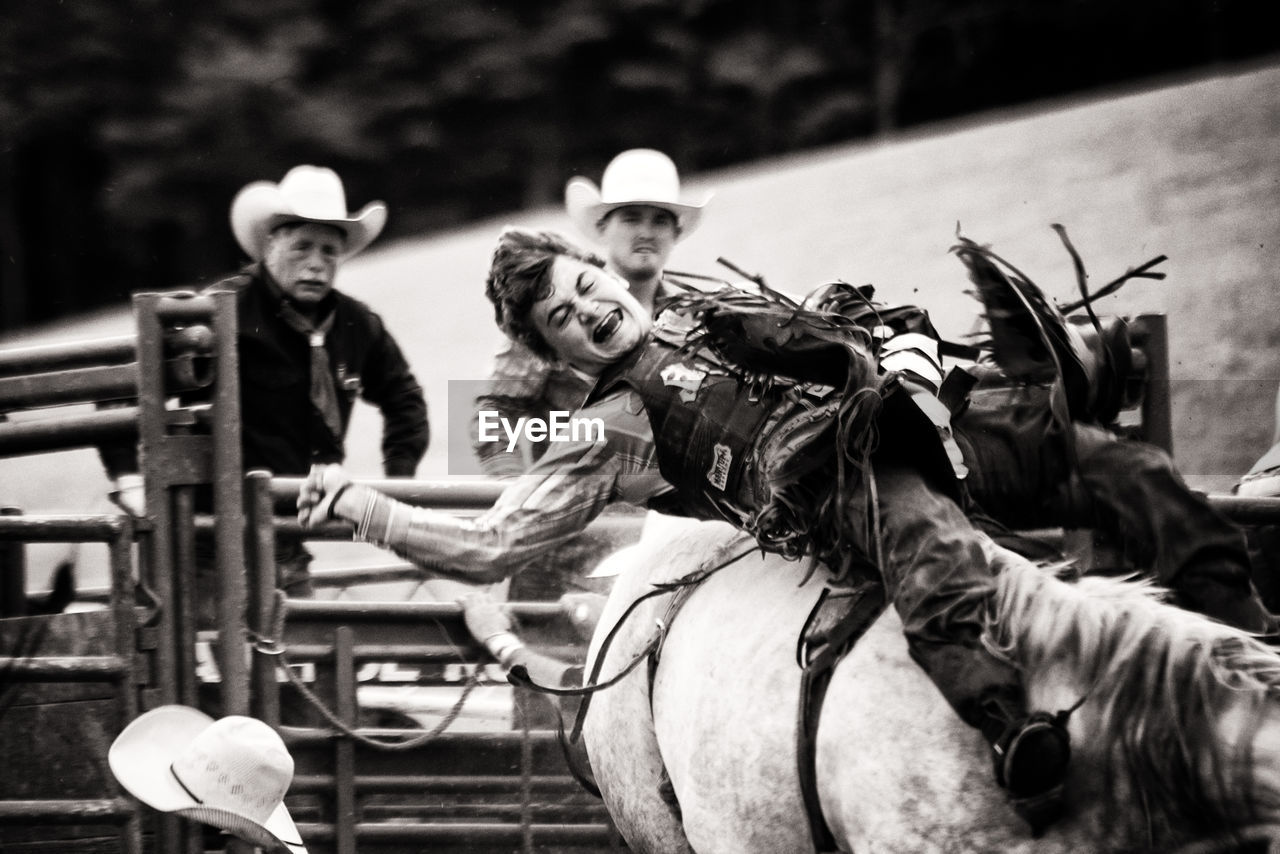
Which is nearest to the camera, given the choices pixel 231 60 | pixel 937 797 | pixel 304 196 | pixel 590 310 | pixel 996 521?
pixel 937 797

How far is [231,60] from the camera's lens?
16781 mm

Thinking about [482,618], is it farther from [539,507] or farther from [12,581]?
Answer: [12,581]

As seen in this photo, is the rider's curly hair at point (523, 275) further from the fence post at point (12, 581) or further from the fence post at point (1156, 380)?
the fence post at point (12, 581)

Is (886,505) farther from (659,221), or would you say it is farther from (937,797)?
(659,221)

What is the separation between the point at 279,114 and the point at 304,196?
12.8 metres

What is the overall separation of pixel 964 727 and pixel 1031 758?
172 mm

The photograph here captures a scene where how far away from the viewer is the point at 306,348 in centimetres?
457

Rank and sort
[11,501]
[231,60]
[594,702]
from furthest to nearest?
[231,60] < [11,501] < [594,702]

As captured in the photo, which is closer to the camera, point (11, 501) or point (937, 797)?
point (937, 797)

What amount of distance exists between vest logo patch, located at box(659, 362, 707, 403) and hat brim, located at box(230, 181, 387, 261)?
2.36 meters

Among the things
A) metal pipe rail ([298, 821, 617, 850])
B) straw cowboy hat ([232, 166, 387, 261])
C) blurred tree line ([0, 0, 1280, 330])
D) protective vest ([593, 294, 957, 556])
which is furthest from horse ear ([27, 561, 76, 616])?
blurred tree line ([0, 0, 1280, 330])

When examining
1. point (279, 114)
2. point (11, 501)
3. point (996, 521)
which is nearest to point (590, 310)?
point (996, 521)

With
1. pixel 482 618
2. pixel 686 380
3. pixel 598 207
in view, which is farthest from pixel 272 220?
pixel 686 380

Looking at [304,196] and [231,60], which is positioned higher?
[231,60]
